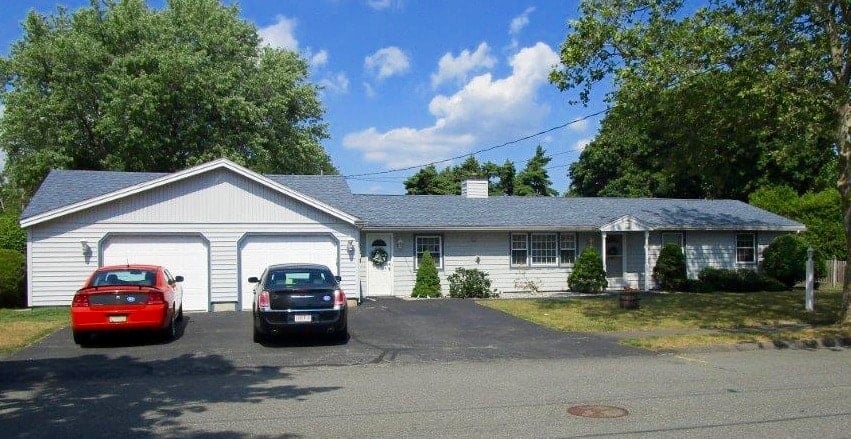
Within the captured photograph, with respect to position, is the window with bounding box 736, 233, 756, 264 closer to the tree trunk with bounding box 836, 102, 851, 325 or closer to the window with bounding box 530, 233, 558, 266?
the window with bounding box 530, 233, 558, 266

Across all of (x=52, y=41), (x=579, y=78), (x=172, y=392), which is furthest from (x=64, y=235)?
(x=52, y=41)

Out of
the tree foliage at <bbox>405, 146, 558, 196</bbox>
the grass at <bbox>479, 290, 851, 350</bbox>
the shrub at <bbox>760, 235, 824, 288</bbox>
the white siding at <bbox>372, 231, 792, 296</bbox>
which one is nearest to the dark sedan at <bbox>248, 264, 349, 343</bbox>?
the grass at <bbox>479, 290, 851, 350</bbox>

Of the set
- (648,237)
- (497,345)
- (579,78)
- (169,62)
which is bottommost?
(497,345)

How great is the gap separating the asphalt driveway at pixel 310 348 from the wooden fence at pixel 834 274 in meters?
18.8

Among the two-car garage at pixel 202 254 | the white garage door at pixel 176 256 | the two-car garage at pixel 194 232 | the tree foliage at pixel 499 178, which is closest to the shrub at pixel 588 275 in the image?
the two-car garage at pixel 194 232

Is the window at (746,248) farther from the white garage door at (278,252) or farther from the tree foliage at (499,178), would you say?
the tree foliage at (499,178)

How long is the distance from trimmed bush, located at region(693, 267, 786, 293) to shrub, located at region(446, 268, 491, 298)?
8.09 m

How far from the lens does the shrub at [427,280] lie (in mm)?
25266

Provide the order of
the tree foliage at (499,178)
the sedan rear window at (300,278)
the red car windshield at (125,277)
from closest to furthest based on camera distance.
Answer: the sedan rear window at (300,278)
the red car windshield at (125,277)
the tree foliage at (499,178)

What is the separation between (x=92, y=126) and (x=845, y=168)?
30.1 m

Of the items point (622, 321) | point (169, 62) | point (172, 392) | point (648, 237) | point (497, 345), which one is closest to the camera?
point (172, 392)

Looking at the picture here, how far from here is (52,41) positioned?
108ft

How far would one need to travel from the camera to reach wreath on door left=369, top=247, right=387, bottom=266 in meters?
25.8

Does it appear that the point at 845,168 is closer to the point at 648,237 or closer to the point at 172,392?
the point at 648,237
